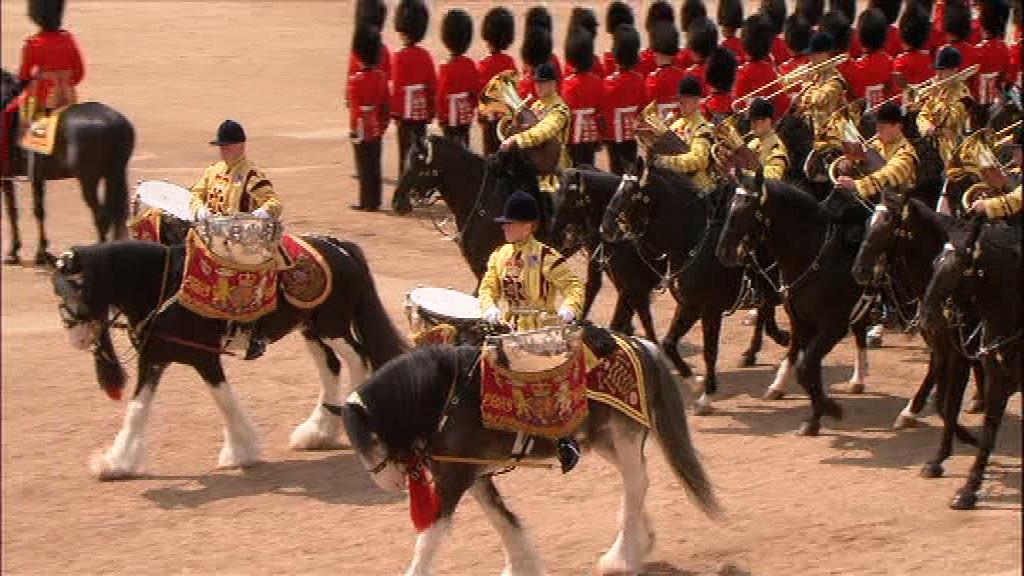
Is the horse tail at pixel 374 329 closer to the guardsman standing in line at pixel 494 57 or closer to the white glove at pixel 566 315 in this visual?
the white glove at pixel 566 315

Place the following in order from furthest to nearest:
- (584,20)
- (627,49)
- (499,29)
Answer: (584,20)
(499,29)
(627,49)

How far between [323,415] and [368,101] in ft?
26.2

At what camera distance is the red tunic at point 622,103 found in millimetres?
20766

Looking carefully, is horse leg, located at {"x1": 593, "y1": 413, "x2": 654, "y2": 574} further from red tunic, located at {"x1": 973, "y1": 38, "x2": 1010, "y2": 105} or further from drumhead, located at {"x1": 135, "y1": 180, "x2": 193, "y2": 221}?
red tunic, located at {"x1": 973, "y1": 38, "x2": 1010, "y2": 105}

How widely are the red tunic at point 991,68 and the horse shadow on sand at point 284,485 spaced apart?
35.6 feet

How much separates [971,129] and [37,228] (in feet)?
26.2

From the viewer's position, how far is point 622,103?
20.9 m

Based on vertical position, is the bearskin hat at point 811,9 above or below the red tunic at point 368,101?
above

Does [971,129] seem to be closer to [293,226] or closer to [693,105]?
[693,105]

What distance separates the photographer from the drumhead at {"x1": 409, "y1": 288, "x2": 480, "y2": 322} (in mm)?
12148

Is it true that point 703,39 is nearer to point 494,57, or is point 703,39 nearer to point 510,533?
point 494,57

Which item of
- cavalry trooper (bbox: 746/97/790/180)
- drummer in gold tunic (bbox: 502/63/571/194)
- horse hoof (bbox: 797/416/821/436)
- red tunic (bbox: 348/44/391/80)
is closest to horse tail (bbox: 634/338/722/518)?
horse hoof (bbox: 797/416/821/436)

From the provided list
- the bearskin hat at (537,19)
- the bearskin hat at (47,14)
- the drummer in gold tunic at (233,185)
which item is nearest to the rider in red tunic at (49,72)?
the bearskin hat at (47,14)

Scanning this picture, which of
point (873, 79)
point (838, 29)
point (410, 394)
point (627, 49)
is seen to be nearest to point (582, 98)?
point (627, 49)
